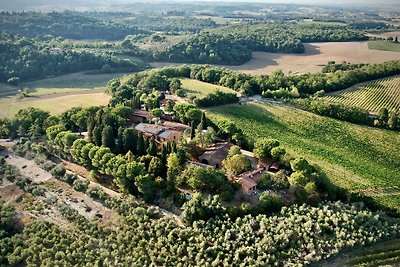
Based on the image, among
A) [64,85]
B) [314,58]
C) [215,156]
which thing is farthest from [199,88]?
[314,58]

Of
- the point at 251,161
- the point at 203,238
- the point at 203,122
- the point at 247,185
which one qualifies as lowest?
the point at 203,238

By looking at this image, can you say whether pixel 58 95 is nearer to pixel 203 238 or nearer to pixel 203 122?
pixel 203 122

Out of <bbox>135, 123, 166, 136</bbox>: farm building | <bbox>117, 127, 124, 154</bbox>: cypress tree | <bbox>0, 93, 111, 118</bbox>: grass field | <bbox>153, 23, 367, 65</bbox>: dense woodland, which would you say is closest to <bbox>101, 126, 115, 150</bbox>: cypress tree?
<bbox>117, 127, 124, 154</bbox>: cypress tree

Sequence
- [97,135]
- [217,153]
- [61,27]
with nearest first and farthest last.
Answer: [217,153]
[97,135]
[61,27]

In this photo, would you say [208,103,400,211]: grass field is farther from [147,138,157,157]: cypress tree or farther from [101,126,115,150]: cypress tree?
[101,126,115,150]: cypress tree

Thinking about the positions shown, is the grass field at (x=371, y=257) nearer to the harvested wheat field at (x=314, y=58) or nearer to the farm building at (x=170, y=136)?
the farm building at (x=170, y=136)

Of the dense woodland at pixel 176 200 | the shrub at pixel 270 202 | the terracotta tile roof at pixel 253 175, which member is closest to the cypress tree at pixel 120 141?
the dense woodland at pixel 176 200
